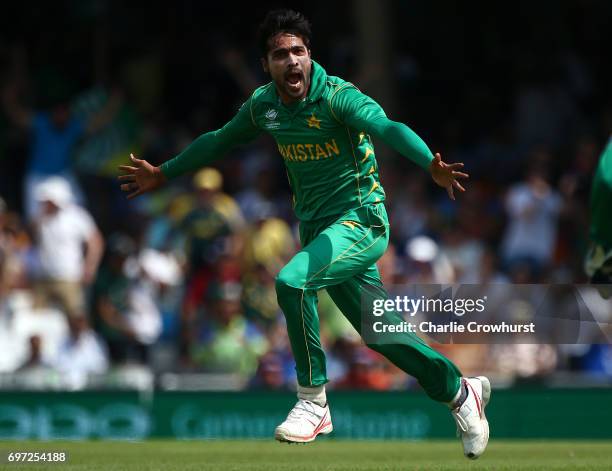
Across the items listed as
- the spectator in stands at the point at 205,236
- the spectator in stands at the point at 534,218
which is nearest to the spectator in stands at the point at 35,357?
the spectator in stands at the point at 205,236

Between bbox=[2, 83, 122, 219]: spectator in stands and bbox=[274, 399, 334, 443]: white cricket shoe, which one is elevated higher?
bbox=[2, 83, 122, 219]: spectator in stands

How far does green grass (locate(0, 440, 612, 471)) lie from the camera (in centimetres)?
789

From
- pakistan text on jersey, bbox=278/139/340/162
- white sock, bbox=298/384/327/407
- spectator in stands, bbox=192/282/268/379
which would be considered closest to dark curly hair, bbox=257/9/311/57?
pakistan text on jersey, bbox=278/139/340/162

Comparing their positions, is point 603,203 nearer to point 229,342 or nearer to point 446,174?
point 446,174

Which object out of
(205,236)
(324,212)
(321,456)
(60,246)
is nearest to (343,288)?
(324,212)

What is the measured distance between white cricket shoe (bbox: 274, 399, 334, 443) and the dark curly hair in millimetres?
1945

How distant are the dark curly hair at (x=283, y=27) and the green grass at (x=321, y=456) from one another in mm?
2325

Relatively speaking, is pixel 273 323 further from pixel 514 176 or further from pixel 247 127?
pixel 247 127

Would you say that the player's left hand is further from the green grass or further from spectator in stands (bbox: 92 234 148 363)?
spectator in stands (bbox: 92 234 148 363)

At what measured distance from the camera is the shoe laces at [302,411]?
754cm

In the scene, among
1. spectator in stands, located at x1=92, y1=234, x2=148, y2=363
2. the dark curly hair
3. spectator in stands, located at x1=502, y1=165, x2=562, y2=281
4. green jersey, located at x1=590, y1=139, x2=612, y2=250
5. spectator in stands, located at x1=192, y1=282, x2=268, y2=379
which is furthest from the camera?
spectator in stands, located at x1=502, y1=165, x2=562, y2=281

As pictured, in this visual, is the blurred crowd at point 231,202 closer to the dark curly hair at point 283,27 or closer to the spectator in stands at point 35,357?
the spectator in stands at point 35,357

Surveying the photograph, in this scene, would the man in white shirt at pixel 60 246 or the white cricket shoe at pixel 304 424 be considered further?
the man in white shirt at pixel 60 246

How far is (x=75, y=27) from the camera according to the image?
17156mm
